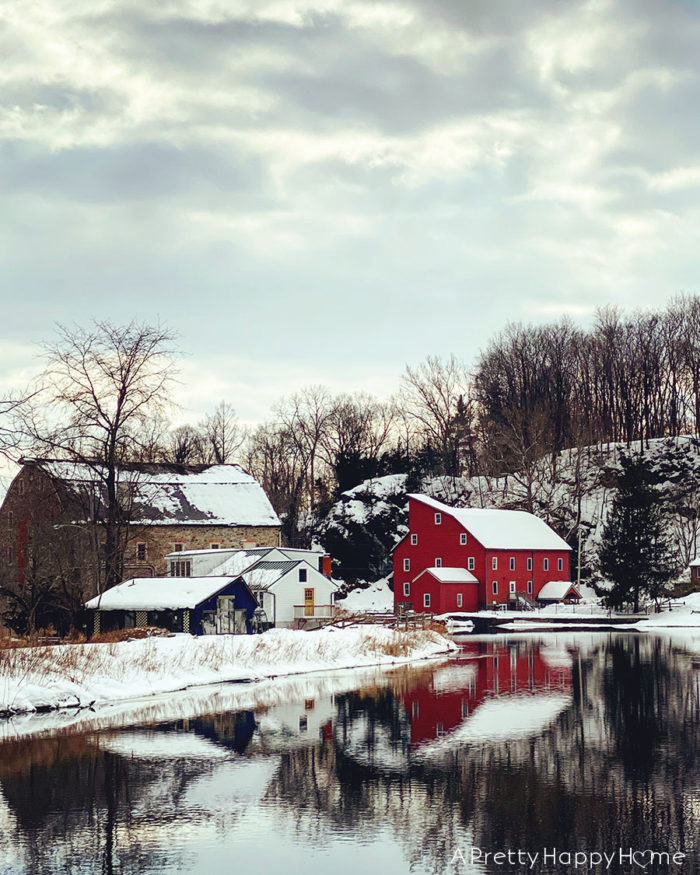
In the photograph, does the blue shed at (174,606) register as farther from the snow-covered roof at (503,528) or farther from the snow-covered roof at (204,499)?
the snow-covered roof at (503,528)

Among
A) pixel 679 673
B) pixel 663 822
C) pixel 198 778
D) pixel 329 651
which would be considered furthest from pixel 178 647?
pixel 663 822

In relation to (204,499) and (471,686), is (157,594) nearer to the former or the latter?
(471,686)

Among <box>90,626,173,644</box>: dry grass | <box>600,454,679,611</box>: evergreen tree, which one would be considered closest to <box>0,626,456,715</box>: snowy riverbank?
<box>90,626,173,644</box>: dry grass

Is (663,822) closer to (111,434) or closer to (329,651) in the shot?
(329,651)

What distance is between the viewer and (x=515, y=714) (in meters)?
23.7

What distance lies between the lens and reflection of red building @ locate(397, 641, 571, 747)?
22719 millimetres

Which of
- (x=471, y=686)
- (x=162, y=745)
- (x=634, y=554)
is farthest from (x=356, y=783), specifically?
(x=634, y=554)

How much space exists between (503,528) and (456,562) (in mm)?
5254

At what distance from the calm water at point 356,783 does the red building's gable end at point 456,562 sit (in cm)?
5167

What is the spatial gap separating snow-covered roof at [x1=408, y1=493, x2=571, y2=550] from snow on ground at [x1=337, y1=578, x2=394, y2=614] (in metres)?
9.20

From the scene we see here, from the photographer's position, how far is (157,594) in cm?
4678

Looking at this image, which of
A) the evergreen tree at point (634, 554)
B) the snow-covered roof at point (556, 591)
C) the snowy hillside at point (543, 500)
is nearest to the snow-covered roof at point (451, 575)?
the snow-covered roof at point (556, 591)

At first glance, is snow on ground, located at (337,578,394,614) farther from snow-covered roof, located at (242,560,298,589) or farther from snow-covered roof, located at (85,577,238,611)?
snow-covered roof, located at (85,577,238,611)

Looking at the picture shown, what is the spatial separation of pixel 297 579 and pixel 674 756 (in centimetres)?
4333
